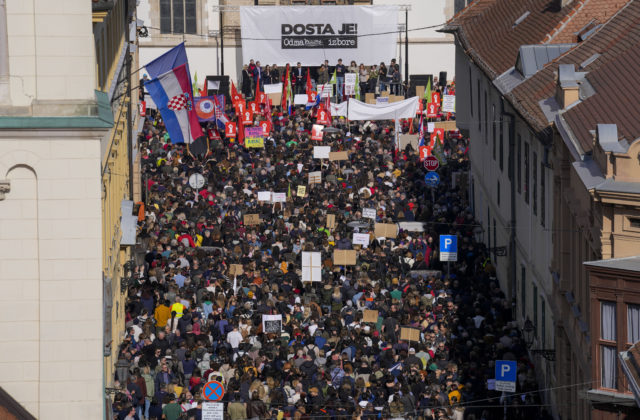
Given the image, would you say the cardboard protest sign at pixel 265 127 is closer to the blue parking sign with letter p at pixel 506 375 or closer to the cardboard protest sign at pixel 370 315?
the cardboard protest sign at pixel 370 315

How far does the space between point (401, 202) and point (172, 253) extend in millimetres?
9482

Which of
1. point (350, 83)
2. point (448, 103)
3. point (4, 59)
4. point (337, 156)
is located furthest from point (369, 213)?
point (4, 59)

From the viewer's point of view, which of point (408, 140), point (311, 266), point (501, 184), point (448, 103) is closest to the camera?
point (311, 266)

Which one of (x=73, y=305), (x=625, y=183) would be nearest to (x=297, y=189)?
(x=625, y=183)

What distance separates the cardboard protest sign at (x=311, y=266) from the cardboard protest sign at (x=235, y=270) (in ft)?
5.85

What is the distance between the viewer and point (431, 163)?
1971 inches

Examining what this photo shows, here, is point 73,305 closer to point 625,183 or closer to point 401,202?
point 625,183

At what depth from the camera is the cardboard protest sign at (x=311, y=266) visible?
38.3 metres

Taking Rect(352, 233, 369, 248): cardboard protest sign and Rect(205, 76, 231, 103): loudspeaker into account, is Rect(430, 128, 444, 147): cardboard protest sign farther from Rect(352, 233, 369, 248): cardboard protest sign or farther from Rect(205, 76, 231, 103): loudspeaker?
Rect(205, 76, 231, 103): loudspeaker

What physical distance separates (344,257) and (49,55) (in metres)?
19.5

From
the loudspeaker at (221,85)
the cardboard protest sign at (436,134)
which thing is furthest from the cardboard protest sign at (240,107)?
the loudspeaker at (221,85)

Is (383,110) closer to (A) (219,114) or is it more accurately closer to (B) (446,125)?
(B) (446,125)

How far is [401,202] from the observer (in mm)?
48406

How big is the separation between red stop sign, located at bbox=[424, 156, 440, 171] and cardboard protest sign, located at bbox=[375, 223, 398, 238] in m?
7.39
